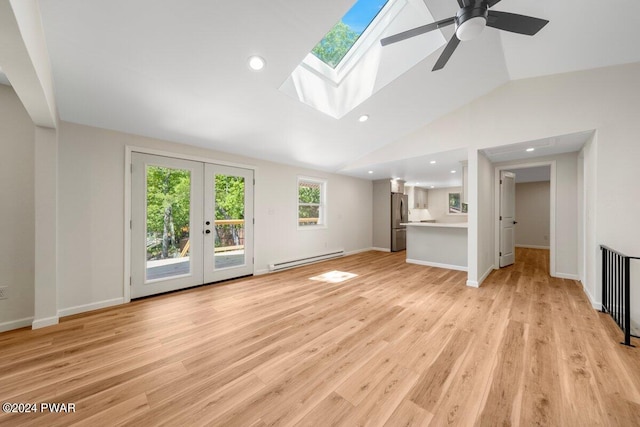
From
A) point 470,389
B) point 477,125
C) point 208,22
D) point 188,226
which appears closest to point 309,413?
point 470,389

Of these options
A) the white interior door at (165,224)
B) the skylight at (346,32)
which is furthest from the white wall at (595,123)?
the white interior door at (165,224)

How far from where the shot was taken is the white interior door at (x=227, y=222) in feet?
13.2

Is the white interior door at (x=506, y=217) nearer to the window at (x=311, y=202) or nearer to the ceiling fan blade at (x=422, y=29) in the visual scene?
the window at (x=311, y=202)

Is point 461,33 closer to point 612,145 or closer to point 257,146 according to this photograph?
point 612,145

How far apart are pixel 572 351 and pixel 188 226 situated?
474 cm

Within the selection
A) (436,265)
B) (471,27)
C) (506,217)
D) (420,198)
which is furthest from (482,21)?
(420,198)

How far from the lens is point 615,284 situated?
104 inches

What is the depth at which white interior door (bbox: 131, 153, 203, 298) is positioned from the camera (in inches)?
132

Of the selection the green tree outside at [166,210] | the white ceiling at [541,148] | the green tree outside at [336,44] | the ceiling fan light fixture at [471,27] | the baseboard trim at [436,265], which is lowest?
the baseboard trim at [436,265]

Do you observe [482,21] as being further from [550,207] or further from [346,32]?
[550,207]

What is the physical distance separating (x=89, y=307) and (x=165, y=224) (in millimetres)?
1307

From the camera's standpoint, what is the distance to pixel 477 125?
3.87 metres

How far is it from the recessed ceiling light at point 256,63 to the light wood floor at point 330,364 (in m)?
2.78

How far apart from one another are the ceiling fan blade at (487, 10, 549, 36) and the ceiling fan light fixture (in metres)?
0.12
